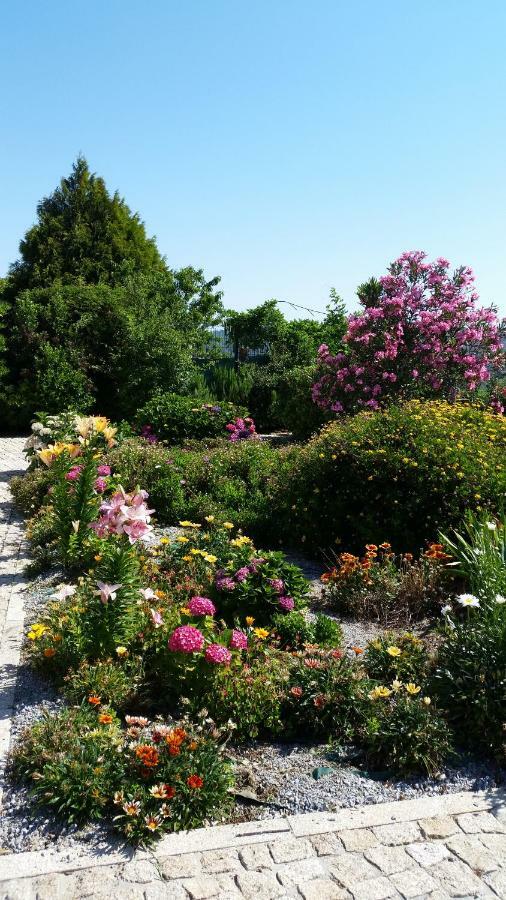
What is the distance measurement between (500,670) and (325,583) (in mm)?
1987

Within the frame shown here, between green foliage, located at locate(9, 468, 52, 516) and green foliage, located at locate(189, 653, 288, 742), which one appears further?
green foliage, located at locate(9, 468, 52, 516)

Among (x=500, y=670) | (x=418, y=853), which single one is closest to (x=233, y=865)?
(x=418, y=853)

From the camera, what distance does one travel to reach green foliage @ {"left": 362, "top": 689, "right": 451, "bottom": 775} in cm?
334

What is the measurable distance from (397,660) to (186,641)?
124cm

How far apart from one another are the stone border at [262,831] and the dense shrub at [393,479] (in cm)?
302

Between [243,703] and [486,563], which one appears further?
[486,563]

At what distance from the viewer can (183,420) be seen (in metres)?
10.8

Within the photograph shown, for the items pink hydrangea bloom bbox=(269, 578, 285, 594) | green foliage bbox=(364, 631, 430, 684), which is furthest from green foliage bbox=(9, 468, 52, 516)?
green foliage bbox=(364, 631, 430, 684)

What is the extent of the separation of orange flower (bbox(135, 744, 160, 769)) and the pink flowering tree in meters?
7.77

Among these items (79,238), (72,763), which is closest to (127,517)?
(72,763)

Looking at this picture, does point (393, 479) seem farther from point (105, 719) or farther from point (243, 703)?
point (105, 719)

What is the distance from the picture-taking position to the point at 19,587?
564cm

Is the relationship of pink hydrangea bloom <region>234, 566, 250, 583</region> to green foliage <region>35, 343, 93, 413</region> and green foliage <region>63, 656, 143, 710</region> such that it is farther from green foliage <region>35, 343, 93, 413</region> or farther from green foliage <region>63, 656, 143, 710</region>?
green foliage <region>35, 343, 93, 413</region>

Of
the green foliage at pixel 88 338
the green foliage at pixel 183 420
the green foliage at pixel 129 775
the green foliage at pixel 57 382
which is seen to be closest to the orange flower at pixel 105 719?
the green foliage at pixel 129 775
